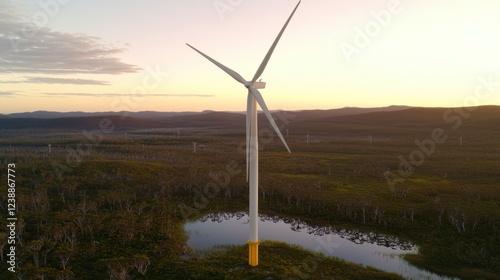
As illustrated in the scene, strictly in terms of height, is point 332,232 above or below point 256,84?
→ below

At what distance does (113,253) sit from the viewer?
849 inches

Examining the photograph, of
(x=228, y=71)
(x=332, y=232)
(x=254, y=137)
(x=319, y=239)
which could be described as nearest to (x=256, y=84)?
(x=228, y=71)

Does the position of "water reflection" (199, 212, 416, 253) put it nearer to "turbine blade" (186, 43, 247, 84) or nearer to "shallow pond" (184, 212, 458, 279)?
"shallow pond" (184, 212, 458, 279)

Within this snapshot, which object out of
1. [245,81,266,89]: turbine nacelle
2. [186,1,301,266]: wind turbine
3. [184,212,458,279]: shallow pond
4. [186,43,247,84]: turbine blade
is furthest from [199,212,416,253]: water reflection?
[186,43,247,84]: turbine blade

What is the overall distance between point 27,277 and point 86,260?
11.4 ft

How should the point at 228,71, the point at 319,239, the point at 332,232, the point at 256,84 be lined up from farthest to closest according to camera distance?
the point at 332,232 < the point at 319,239 < the point at 228,71 < the point at 256,84

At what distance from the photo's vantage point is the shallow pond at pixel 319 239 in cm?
2270

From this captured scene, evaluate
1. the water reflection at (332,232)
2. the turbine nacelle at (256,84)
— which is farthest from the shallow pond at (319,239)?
the turbine nacelle at (256,84)

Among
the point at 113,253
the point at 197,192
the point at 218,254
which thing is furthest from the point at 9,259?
the point at 197,192

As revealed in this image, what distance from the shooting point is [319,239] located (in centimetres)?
2681

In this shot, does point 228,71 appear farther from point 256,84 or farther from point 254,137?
point 254,137

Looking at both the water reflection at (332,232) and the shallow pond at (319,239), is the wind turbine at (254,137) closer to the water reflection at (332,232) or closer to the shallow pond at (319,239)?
the shallow pond at (319,239)

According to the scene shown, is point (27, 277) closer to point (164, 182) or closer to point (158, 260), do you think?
point (158, 260)

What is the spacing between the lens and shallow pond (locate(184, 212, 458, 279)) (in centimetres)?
2270
